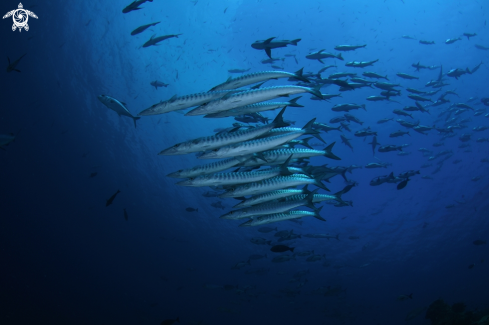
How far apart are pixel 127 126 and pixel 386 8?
1250 inches

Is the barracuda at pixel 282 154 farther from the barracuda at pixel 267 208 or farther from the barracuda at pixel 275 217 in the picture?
the barracuda at pixel 275 217

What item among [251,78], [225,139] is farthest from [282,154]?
[251,78]

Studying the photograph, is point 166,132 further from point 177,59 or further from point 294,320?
point 294,320

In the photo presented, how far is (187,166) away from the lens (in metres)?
31.0

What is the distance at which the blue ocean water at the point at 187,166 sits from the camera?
21.6 meters

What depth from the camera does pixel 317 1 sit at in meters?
24.6

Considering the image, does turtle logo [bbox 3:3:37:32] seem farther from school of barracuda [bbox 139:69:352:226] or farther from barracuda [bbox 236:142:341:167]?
barracuda [bbox 236:142:341:167]

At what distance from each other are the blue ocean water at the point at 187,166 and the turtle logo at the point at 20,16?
1.03 ft

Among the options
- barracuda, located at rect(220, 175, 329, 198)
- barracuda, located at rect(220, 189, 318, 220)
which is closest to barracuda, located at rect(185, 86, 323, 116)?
barracuda, located at rect(220, 175, 329, 198)

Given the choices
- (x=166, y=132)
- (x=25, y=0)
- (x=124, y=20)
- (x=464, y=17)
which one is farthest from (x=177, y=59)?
(x=464, y=17)

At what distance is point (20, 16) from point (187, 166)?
1982 centimetres

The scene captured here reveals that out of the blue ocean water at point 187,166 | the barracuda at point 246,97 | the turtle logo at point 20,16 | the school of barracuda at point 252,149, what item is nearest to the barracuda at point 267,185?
the school of barracuda at point 252,149

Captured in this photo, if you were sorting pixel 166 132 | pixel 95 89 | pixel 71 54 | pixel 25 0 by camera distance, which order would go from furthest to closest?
pixel 166 132 → pixel 95 89 → pixel 71 54 → pixel 25 0

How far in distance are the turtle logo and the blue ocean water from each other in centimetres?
31
